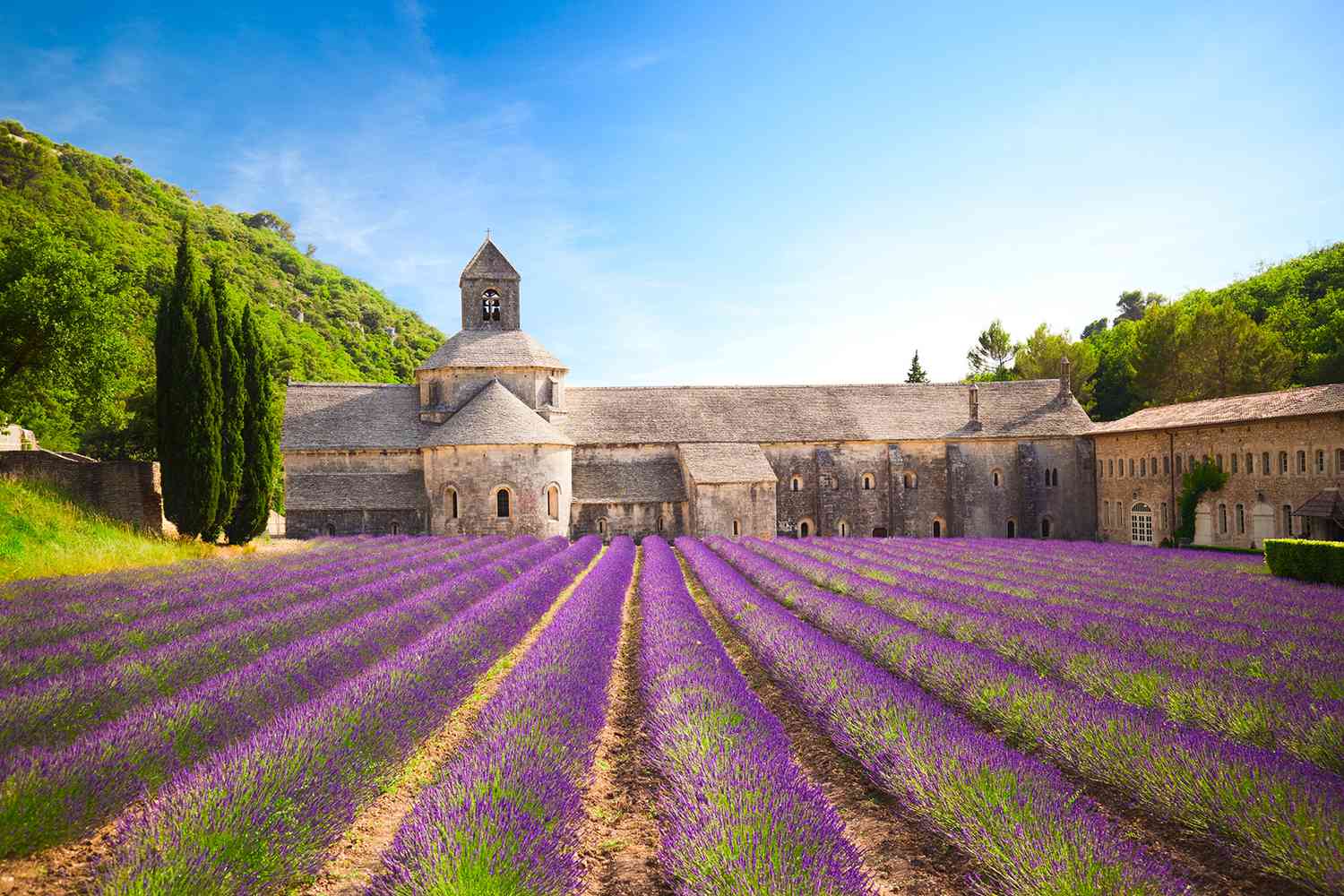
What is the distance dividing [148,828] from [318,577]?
12.0m

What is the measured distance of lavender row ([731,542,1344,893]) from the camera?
4270mm

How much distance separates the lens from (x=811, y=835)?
4.17 metres

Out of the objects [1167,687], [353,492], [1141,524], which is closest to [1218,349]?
[1141,524]

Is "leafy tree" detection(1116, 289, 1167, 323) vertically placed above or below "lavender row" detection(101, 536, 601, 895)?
above

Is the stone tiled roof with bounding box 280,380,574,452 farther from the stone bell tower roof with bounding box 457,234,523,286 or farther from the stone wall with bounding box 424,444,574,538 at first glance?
the stone bell tower roof with bounding box 457,234,523,286

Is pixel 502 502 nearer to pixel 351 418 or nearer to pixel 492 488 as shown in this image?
pixel 492 488

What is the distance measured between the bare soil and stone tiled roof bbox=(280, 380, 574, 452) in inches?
836

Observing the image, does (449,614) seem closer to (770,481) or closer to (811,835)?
(811,835)

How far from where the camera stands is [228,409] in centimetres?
2144

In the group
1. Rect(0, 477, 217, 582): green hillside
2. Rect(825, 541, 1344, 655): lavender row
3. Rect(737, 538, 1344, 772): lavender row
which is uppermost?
Rect(0, 477, 217, 582): green hillside

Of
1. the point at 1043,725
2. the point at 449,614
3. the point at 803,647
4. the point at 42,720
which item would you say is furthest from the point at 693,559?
the point at 42,720

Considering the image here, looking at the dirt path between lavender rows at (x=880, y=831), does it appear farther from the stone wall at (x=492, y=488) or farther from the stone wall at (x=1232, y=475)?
the stone wall at (x=1232, y=475)

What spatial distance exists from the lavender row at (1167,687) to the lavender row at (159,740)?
27.3 feet

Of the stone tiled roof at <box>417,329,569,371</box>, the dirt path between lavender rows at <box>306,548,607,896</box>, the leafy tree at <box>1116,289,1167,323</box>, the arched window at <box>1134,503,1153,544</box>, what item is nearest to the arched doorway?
the arched window at <box>1134,503,1153,544</box>
